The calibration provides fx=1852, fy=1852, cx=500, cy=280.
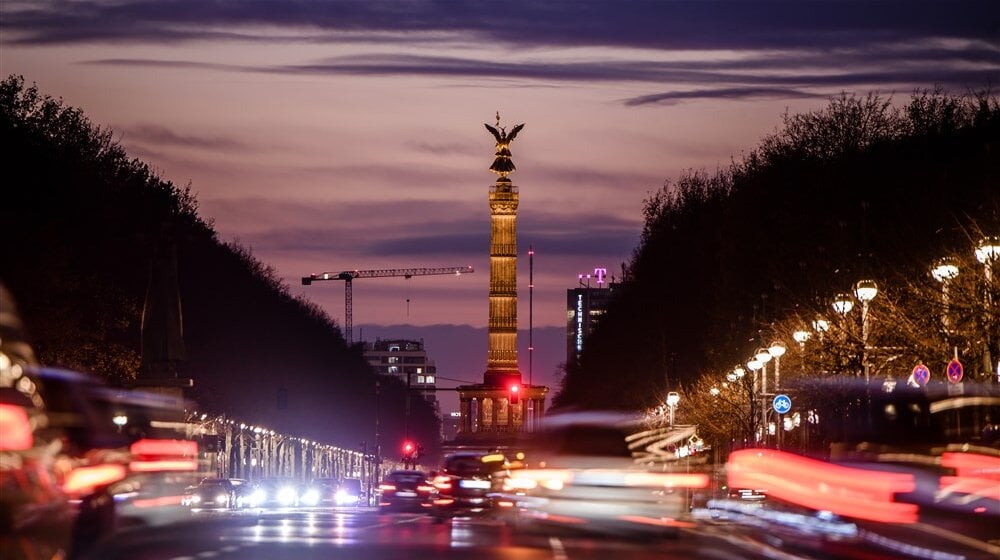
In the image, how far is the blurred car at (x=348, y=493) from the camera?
80.3m

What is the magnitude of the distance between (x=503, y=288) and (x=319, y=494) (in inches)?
3987

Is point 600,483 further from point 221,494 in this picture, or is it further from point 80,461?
point 221,494

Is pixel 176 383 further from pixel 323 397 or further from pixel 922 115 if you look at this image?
pixel 323 397

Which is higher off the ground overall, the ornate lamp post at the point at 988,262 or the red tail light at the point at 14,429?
the ornate lamp post at the point at 988,262

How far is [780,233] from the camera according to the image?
226ft

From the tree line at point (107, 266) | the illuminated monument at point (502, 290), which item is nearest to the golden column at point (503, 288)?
the illuminated monument at point (502, 290)

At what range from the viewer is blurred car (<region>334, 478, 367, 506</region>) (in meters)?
80.3

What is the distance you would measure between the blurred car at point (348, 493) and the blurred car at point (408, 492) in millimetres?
22956

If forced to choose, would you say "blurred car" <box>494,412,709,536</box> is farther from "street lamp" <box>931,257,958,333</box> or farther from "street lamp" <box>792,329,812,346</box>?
"street lamp" <box>792,329,812,346</box>

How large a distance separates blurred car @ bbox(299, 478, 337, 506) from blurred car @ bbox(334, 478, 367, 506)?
0.25 metres

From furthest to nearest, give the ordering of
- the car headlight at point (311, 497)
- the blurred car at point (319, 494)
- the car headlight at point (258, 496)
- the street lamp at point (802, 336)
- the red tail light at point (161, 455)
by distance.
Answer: the blurred car at point (319, 494) → the car headlight at point (311, 497) → the car headlight at point (258, 496) → the street lamp at point (802, 336) → the red tail light at point (161, 455)

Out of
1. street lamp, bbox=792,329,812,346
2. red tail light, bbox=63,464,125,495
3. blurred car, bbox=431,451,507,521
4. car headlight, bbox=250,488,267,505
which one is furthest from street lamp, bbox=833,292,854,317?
red tail light, bbox=63,464,125,495

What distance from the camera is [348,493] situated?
268ft

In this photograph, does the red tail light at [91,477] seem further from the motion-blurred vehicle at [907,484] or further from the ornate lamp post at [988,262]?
the ornate lamp post at [988,262]
